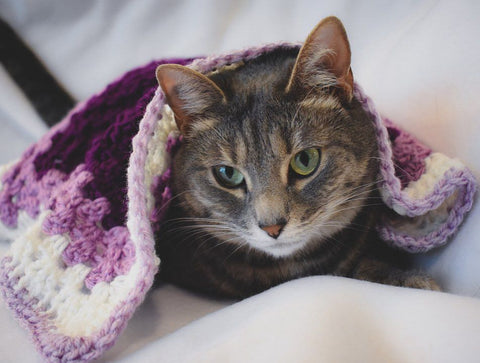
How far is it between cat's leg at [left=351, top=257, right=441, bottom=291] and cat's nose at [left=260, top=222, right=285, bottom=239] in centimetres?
24

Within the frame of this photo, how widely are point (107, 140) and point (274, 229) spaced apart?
385mm

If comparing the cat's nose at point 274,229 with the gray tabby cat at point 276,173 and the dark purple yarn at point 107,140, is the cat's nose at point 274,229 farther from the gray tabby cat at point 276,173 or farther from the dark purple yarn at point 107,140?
the dark purple yarn at point 107,140

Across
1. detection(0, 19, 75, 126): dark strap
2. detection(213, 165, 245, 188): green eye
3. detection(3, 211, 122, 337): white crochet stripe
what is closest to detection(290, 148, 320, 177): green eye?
detection(213, 165, 245, 188): green eye

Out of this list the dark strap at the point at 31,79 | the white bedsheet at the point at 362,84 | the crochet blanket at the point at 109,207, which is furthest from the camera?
the dark strap at the point at 31,79

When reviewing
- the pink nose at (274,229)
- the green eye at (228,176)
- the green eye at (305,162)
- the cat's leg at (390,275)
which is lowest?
the cat's leg at (390,275)

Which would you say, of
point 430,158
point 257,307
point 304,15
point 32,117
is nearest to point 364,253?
point 430,158

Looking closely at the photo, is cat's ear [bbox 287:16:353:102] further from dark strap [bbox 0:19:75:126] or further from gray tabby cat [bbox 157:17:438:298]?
dark strap [bbox 0:19:75:126]

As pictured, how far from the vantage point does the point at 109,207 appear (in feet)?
2.95

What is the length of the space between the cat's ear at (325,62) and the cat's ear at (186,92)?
0.15 metres

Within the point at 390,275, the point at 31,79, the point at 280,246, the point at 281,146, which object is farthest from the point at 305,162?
the point at 31,79

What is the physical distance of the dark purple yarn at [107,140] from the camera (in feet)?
2.98

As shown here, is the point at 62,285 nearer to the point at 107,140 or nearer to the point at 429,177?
the point at 107,140

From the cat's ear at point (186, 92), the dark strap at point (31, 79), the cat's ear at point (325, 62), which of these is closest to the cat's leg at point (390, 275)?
the cat's ear at point (325, 62)

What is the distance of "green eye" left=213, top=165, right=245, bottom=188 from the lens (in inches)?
35.1
